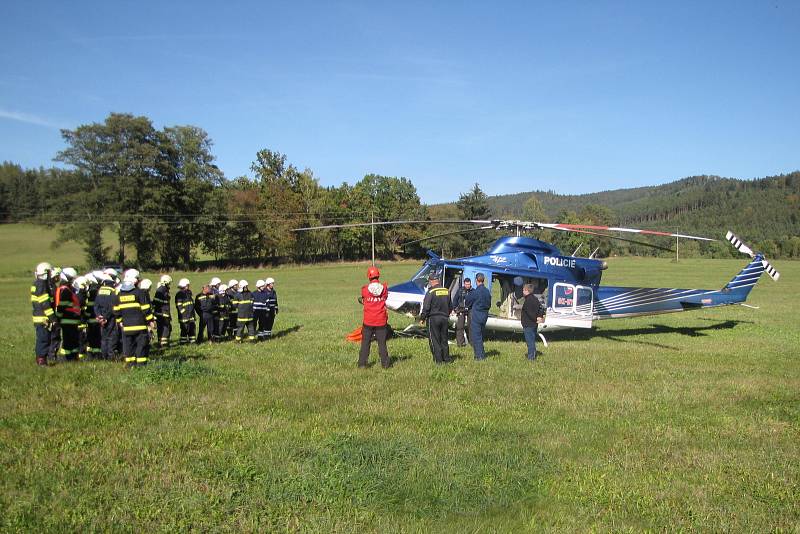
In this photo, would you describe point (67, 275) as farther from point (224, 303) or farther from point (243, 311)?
point (243, 311)

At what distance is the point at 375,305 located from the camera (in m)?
10.8

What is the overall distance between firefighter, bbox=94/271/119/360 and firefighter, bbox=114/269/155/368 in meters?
0.85

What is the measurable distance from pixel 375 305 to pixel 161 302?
566 cm

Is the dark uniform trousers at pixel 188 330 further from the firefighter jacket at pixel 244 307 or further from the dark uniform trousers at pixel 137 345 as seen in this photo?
the dark uniform trousers at pixel 137 345

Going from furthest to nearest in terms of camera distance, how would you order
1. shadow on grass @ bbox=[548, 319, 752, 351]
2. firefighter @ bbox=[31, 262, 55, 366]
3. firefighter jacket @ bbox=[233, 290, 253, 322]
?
1. shadow on grass @ bbox=[548, 319, 752, 351]
2. firefighter jacket @ bbox=[233, 290, 253, 322]
3. firefighter @ bbox=[31, 262, 55, 366]

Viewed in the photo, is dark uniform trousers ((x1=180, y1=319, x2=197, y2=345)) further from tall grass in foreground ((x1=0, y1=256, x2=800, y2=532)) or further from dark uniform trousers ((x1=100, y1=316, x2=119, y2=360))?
dark uniform trousers ((x1=100, y1=316, x2=119, y2=360))

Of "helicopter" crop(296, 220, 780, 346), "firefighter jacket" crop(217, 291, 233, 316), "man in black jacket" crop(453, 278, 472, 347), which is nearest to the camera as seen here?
"man in black jacket" crop(453, 278, 472, 347)

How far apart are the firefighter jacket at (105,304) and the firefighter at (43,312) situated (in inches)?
31.6

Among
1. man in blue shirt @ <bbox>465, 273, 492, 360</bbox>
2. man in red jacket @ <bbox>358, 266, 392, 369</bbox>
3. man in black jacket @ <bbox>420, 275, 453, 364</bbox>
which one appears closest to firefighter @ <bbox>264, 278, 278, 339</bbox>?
man in red jacket @ <bbox>358, 266, 392, 369</bbox>

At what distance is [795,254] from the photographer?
329ft

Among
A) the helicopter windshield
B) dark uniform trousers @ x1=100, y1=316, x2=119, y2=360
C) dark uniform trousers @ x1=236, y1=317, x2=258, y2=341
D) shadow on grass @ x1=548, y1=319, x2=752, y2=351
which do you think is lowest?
shadow on grass @ x1=548, y1=319, x2=752, y2=351

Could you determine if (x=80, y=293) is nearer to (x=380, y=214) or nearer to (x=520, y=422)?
(x=520, y=422)

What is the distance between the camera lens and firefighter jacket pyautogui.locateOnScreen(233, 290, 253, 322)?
1432cm

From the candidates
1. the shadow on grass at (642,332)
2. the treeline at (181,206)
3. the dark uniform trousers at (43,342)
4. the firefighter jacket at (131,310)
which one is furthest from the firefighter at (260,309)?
the treeline at (181,206)
